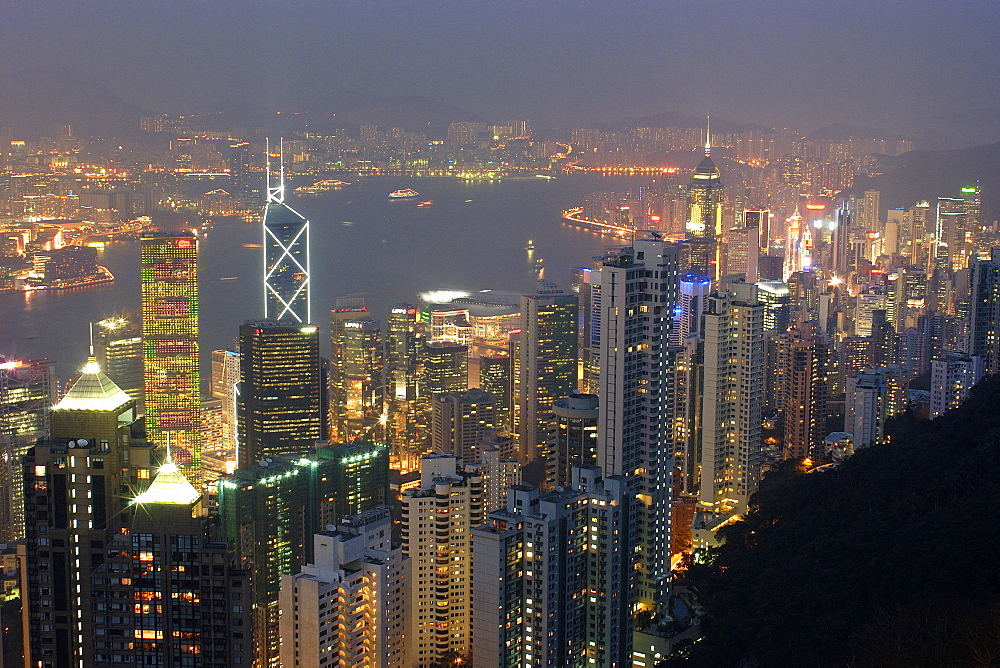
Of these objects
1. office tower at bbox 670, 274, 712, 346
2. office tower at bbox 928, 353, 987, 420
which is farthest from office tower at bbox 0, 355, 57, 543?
office tower at bbox 928, 353, 987, 420

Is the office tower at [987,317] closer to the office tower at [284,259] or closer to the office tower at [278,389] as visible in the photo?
the office tower at [278,389]

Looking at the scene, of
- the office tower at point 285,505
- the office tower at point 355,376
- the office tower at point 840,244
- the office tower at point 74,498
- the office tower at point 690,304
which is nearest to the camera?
the office tower at point 74,498

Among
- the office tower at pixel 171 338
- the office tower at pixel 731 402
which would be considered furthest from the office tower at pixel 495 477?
the office tower at pixel 171 338

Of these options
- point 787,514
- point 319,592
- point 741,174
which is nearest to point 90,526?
point 319,592

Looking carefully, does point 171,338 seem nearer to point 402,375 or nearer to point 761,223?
point 402,375

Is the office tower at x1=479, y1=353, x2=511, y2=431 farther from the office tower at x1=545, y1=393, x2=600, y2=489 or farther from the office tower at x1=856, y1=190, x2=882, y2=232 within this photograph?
the office tower at x1=856, y1=190, x2=882, y2=232

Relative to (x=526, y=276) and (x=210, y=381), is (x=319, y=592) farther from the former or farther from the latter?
(x=526, y=276)
